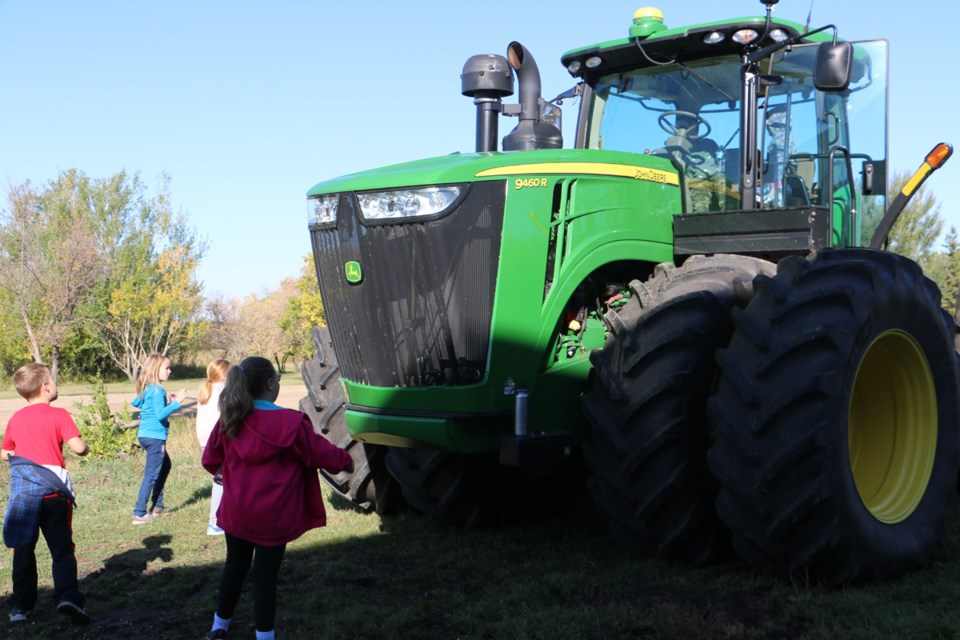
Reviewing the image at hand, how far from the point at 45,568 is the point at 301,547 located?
4.83ft

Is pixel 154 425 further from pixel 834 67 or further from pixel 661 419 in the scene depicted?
pixel 834 67

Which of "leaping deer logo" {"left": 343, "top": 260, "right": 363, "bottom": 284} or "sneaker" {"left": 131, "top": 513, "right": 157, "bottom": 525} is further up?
"leaping deer logo" {"left": 343, "top": 260, "right": 363, "bottom": 284}

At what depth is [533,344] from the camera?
4.82 metres

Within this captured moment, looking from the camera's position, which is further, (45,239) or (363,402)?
(45,239)

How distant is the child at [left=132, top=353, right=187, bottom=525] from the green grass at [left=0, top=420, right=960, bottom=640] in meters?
0.85

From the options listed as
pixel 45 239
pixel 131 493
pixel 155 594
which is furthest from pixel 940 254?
pixel 155 594

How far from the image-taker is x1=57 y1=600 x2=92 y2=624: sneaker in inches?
183

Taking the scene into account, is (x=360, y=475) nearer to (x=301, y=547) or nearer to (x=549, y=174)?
(x=301, y=547)

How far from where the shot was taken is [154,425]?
7.68 meters

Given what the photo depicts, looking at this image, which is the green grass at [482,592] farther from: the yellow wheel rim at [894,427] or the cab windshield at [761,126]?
the cab windshield at [761,126]

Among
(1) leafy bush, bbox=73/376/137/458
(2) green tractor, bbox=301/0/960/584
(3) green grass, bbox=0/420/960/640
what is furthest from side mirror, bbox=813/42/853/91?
(1) leafy bush, bbox=73/376/137/458

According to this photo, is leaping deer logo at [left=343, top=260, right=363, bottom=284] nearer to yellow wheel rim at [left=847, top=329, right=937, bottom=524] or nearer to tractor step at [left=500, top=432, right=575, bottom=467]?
tractor step at [left=500, top=432, right=575, bottom=467]

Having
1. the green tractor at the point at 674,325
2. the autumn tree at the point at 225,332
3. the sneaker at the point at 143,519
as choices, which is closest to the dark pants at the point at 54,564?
the green tractor at the point at 674,325

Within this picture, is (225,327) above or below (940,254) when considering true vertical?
below
